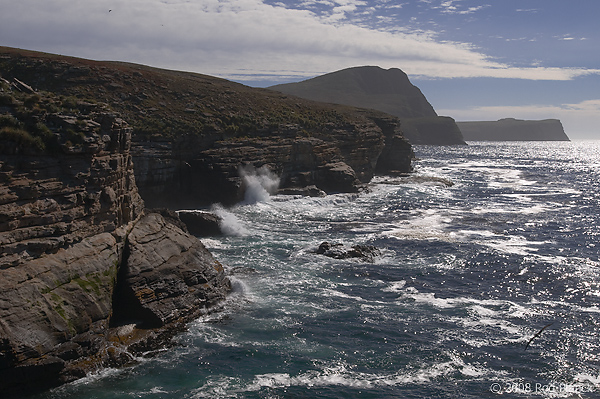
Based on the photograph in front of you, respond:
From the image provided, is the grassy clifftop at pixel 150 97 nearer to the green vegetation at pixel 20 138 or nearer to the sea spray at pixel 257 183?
the sea spray at pixel 257 183

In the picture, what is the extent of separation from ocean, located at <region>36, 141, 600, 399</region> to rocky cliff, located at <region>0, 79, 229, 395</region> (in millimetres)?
1208

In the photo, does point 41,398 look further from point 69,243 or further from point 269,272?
point 269,272

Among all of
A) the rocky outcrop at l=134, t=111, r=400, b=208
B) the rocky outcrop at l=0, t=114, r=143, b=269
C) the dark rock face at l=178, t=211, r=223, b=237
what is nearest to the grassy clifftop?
the rocky outcrop at l=134, t=111, r=400, b=208

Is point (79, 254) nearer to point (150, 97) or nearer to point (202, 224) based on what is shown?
point (202, 224)

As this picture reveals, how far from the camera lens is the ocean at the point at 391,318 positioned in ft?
64.4

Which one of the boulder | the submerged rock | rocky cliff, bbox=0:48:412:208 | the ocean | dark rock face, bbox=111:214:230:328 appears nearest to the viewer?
the ocean

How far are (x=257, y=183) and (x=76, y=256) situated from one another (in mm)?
35579

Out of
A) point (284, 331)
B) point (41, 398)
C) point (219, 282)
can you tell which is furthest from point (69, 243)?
point (284, 331)

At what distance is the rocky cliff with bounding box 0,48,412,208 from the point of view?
5350 cm

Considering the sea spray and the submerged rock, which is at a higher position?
the sea spray

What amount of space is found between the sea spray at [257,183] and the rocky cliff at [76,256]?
1097 inches

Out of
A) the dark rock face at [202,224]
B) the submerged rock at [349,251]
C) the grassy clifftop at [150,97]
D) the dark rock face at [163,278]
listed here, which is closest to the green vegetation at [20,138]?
the dark rock face at [163,278]

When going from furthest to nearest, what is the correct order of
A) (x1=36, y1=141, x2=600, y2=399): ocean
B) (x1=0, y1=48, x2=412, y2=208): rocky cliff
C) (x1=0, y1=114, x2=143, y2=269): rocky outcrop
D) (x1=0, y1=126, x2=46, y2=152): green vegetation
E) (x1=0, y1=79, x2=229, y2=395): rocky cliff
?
(x1=0, y1=48, x2=412, y2=208): rocky cliff, (x1=0, y1=126, x2=46, y2=152): green vegetation, (x1=0, y1=114, x2=143, y2=269): rocky outcrop, (x1=36, y1=141, x2=600, y2=399): ocean, (x1=0, y1=79, x2=229, y2=395): rocky cliff

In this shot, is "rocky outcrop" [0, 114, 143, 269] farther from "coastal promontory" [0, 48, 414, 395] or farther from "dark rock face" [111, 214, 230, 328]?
"dark rock face" [111, 214, 230, 328]
